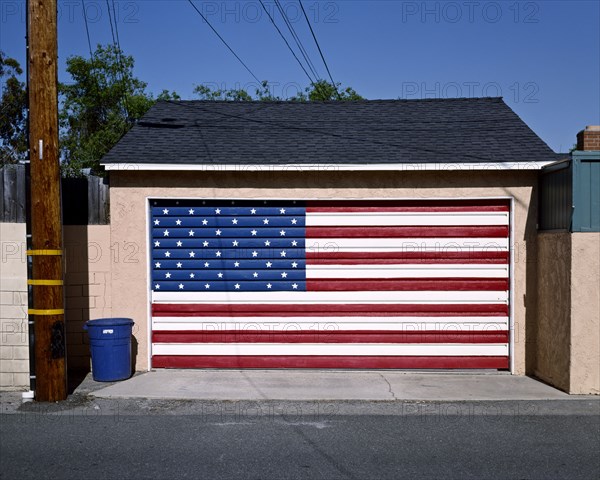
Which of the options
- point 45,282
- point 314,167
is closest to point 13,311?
point 45,282

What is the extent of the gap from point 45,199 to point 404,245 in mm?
5375

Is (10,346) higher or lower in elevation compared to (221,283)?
lower

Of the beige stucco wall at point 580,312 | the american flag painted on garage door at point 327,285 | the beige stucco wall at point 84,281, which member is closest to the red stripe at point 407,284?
the american flag painted on garage door at point 327,285

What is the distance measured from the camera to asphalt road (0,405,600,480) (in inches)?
233

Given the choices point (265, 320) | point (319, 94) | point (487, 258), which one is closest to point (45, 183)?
point (265, 320)

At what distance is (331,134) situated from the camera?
1153 centimetres

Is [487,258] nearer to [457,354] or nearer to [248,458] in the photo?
[457,354]

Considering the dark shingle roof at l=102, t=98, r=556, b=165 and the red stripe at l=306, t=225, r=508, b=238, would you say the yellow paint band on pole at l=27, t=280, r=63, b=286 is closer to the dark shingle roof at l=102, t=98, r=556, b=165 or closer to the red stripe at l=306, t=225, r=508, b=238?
the dark shingle roof at l=102, t=98, r=556, b=165

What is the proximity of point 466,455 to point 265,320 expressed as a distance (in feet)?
15.4

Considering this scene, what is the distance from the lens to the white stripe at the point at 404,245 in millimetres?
10344

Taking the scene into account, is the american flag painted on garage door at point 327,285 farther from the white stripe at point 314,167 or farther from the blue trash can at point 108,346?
the blue trash can at point 108,346

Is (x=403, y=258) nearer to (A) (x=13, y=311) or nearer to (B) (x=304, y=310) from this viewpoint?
(B) (x=304, y=310)

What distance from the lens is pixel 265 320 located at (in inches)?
412

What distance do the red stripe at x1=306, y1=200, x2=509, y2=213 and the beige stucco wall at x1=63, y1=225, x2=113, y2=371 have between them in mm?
3331
